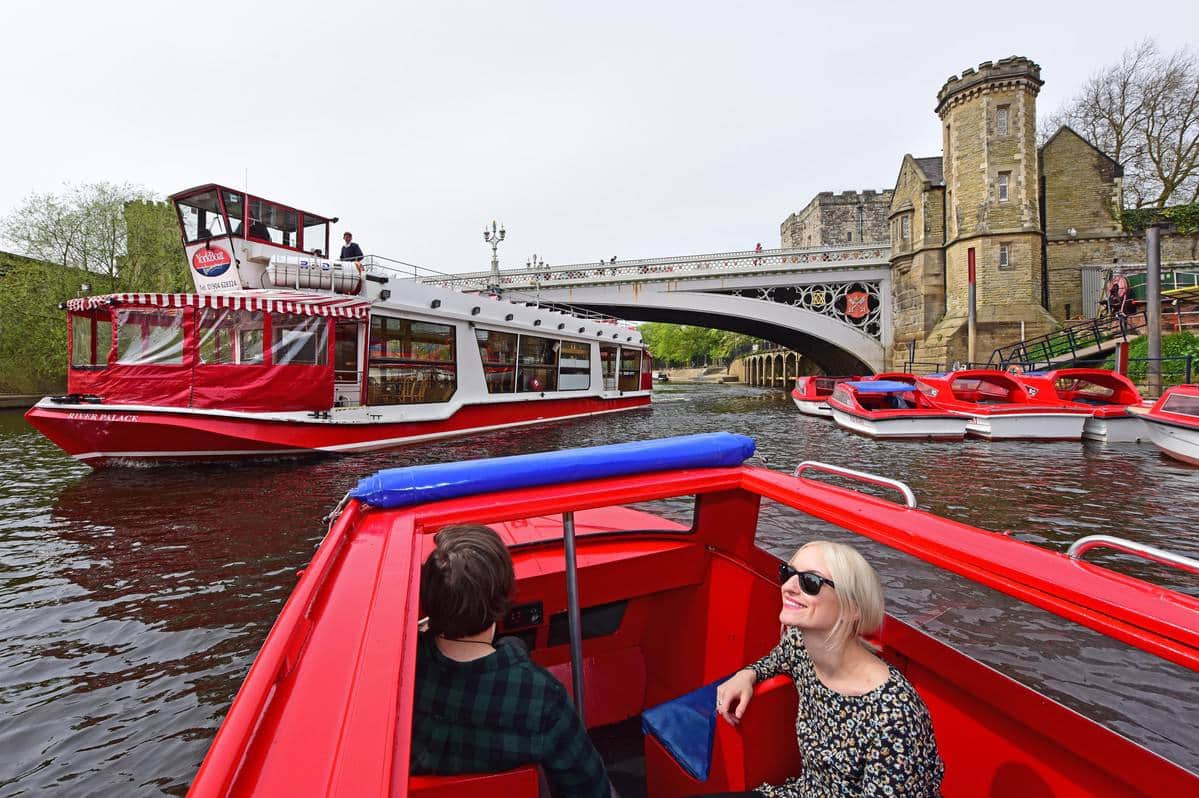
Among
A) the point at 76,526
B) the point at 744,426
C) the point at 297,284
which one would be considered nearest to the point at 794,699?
the point at 76,526

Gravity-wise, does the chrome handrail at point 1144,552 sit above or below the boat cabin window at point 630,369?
below

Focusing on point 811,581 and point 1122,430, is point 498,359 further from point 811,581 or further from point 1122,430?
point 1122,430

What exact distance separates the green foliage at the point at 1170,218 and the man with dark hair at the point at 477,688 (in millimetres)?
35373

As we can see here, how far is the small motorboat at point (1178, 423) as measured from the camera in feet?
32.5

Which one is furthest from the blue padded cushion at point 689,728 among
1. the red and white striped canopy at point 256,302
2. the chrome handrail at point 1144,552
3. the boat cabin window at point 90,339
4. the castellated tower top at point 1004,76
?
the castellated tower top at point 1004,76

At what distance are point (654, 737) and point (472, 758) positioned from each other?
2.95 ft

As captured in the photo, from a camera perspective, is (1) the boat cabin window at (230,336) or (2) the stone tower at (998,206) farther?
(2) the stone tower at (998,206)

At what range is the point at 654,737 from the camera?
7.09 ft

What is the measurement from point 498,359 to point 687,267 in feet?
53.4

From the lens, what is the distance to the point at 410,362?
42.0 feet

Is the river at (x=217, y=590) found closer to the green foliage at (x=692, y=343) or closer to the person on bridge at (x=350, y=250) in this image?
the person on bridge at (x=350, y=250)

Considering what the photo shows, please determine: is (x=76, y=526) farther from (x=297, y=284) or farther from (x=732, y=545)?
(x=732, y=545)

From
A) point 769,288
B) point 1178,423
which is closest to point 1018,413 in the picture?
point 1178,423

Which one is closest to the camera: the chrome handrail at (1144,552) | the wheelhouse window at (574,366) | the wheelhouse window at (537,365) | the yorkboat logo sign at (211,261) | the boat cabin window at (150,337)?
the chrome handrail at (1144,552)
